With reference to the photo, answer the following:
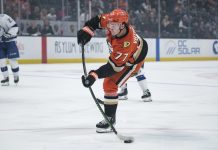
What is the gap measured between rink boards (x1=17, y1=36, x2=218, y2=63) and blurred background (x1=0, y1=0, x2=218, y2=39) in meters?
0.25

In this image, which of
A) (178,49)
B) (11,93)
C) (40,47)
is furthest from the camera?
(178,49)

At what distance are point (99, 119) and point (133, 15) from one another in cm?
1211

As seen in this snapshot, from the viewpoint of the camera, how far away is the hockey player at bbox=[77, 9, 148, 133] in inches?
149

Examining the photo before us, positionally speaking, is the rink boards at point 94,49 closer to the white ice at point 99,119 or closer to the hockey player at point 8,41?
the hockey player at point 8,41

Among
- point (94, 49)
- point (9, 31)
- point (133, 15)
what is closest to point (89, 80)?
point (9, 31)

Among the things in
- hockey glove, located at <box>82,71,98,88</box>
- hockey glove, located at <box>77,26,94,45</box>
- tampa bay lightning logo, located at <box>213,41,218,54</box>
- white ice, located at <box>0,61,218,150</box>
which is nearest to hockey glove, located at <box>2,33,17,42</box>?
white ice, located at <box>0,61,218,150</box>

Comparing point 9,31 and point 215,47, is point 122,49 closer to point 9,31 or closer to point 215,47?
point 9,31

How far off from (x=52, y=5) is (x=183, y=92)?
27.0 ft

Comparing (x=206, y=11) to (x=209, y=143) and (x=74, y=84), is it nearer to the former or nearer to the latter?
(x=74, y=84)

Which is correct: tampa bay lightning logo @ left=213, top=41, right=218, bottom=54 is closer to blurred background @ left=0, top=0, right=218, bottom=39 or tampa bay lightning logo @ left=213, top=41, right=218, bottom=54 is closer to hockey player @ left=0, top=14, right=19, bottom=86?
blurred background @ left=0, top=0, right=218, bottom=39

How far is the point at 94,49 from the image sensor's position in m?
16.2

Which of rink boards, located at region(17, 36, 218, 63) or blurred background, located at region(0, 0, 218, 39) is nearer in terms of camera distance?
blurred background, located at region(0, 0, 218, 39)

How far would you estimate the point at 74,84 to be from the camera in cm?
872

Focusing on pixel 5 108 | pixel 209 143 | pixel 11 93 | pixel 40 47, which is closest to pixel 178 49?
pixel 40 47
